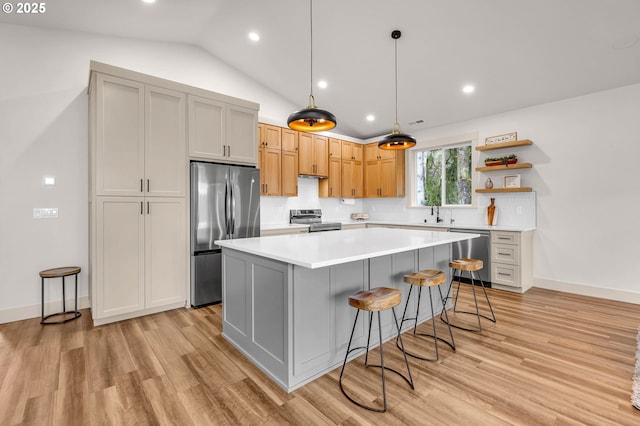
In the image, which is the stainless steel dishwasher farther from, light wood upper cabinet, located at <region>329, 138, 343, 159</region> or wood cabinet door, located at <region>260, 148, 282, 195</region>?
wood cabinet door, located at <region>260, 148, 282, 195</region>

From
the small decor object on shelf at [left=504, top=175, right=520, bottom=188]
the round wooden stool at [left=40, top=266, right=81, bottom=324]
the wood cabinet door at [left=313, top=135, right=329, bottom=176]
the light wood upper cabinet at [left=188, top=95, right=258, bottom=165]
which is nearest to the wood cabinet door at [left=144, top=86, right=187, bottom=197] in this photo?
the light wood upper cabinet at [left=188, top=95, right=258, bottom=165]

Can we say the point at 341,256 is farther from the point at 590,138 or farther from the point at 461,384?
the point at 590,138

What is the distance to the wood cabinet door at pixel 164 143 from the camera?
336 cm

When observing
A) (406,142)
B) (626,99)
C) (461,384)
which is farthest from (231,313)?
(626,99)

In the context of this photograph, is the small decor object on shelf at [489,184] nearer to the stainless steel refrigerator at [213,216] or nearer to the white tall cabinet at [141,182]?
the stainless steel refrigerator at [213,216]

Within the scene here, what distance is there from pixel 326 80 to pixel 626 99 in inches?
152

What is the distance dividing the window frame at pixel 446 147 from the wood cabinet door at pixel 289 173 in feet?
7.45

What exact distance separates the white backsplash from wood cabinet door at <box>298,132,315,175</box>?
1.15ft

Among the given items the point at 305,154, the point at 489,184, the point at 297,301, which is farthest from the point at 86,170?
the point at 489,184

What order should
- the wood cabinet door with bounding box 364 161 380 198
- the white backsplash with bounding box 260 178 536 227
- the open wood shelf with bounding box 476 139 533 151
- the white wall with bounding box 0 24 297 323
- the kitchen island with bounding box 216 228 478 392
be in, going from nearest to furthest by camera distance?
the kitchen island with bounding box 216 228 478 392 → the white wall with bounding box 0 24 297 323 → the open wood shelf with bounding box 476 139 533 151 → the white backsplash with bounding box 260 178 536 227 → the wood cabinet door with bounding box 364 161 380 198

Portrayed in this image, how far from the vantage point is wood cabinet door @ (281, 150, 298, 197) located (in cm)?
506

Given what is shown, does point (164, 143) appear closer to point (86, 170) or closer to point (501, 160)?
point (86, 170)

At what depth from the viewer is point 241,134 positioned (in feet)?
13.4

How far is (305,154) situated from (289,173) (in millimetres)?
513
